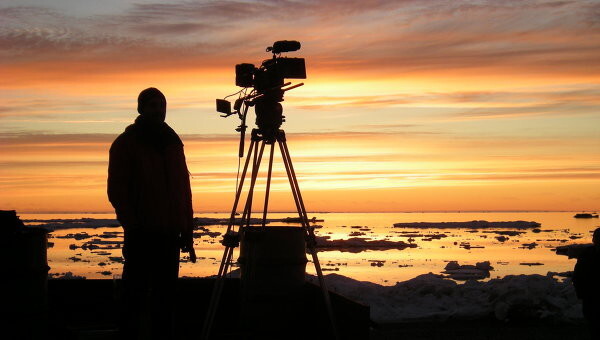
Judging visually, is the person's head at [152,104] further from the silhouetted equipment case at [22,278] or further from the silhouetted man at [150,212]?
the silhouetted equipment case at [22,278]

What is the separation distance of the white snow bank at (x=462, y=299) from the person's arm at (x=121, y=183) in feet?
16.9

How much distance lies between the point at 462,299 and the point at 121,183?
6323 mm

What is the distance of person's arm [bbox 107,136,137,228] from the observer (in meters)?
4.16

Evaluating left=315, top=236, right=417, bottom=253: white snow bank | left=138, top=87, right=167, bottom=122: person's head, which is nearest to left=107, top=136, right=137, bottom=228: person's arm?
left=138, top=87, right=167, bottom=122: person's head

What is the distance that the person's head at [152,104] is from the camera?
4227 millimetres

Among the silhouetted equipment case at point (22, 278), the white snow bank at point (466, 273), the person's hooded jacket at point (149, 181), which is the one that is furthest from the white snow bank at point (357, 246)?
the person's hooded jacket at point (149, 181)

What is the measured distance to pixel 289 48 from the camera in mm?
6242

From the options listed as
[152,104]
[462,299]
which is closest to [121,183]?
[152,104]

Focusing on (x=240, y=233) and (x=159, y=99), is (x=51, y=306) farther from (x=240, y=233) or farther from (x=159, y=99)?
(x=159, y=99)

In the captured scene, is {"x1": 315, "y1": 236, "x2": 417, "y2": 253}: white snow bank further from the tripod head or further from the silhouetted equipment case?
the silhouetted equipment case

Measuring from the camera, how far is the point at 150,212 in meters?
4.20

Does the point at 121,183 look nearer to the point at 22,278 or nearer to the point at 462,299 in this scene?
the point at 22,278

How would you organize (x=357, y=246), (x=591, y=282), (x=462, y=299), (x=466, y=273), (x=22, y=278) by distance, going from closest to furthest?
(x=22, y=278) → (x=591, y=282) → (x=462, y=299) → (x=466, y=273) → (x=357, y=246)

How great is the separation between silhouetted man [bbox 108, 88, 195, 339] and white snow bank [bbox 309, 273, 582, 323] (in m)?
4.95
